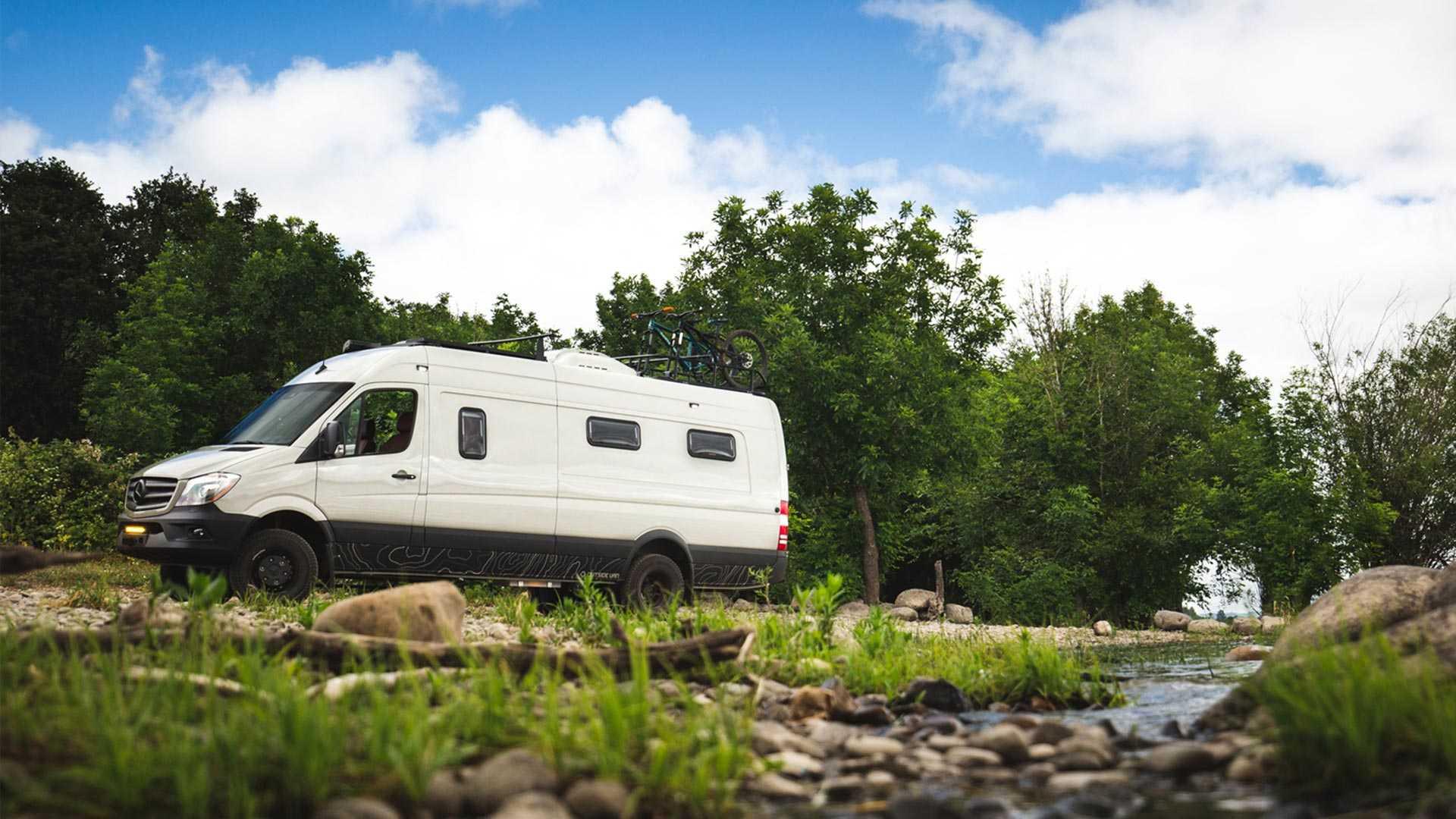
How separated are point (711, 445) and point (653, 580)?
6.11 feet

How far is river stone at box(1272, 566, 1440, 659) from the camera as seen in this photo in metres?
6.39

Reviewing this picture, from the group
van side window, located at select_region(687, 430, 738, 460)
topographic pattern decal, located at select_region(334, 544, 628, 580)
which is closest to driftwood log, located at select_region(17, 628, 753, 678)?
topographic pattern decal, located at select_region(334, 544, 628, 580)

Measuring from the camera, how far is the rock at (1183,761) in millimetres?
4367

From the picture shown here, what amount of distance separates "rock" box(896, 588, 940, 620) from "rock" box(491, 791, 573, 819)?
20.9m

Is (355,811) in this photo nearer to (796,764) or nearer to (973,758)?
(796,764)

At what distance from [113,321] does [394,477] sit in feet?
108

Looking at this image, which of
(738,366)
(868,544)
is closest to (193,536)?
(738,366)

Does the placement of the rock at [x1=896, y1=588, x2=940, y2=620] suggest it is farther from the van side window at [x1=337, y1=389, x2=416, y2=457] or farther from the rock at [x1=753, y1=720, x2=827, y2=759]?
the rock at [x1=753, y1=720, x2=827, y2=759]

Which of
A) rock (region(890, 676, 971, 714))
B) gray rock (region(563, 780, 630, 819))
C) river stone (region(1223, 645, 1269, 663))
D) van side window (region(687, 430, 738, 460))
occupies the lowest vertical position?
river stone (region(1223, 645, 1269, 663))

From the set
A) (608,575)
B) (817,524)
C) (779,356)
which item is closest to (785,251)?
(779,356)

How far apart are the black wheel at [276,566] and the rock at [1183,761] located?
820 centimetres

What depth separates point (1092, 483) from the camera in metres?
29.7

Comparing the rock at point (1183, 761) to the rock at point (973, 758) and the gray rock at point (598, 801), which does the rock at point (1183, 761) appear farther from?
the gray rock at point (598, 801)

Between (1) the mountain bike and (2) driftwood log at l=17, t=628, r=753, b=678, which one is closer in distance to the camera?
(2) driftwood log at l=17, t=628, r=753, b=678
